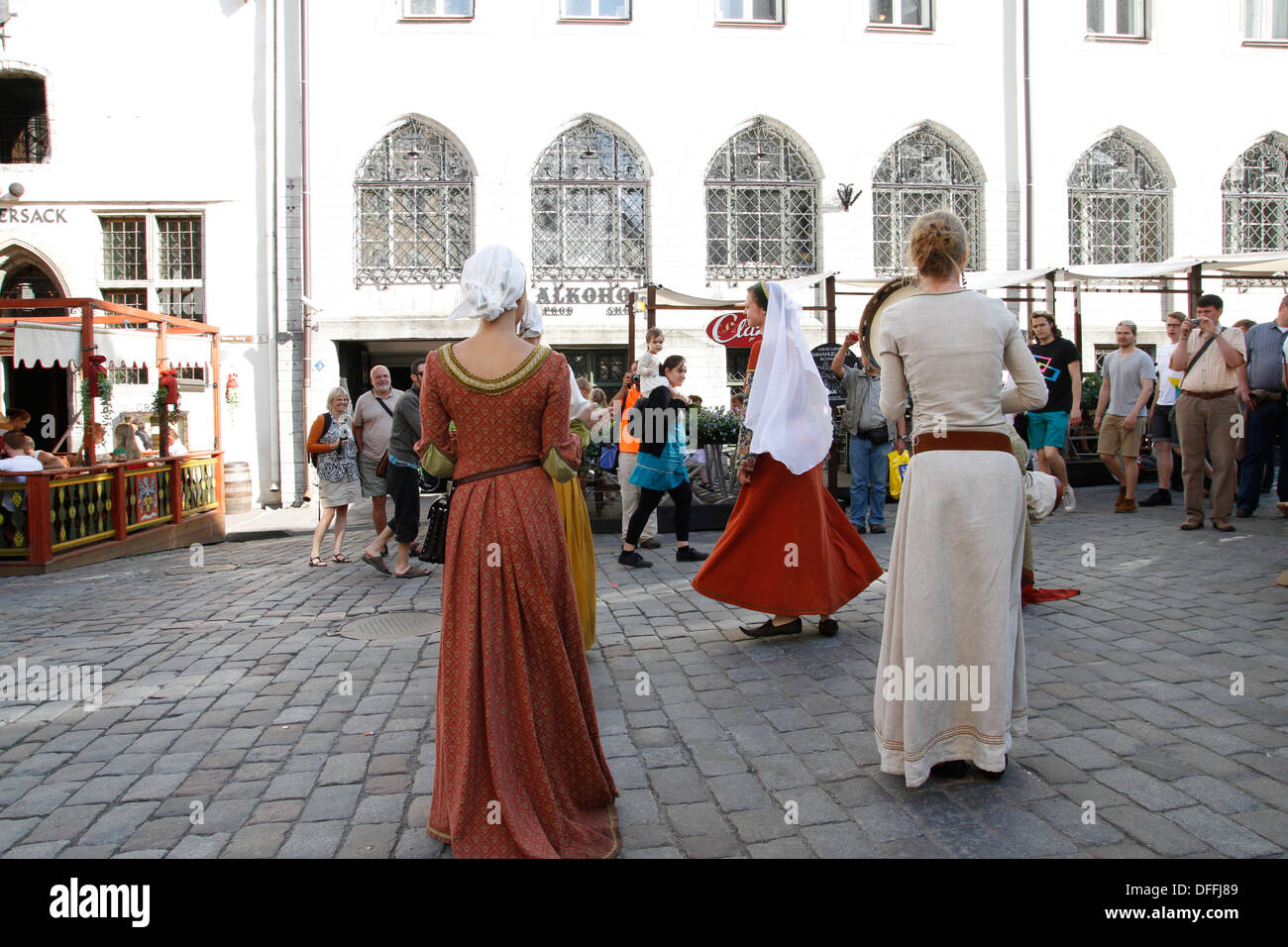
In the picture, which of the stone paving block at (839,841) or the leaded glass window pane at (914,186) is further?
the leaded glass window pane at (914,186)

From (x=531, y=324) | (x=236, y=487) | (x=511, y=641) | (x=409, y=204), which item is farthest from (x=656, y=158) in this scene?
(x=511, y=641)

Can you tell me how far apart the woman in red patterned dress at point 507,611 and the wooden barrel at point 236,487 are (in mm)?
13996

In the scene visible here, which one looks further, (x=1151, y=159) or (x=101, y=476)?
(x=1151, y=159)

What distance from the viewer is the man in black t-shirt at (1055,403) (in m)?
9.31

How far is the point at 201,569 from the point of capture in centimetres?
973

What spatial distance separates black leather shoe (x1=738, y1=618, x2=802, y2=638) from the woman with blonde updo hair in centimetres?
219

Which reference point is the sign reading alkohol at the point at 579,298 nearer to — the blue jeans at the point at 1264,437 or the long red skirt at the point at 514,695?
the blue jeans at the point at 1264,437

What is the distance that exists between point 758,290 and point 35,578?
7.83 metres

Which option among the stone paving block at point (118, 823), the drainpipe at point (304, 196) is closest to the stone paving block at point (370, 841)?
the stone paving block at point (118, 823)

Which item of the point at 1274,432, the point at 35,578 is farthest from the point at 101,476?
the point at 1274,432

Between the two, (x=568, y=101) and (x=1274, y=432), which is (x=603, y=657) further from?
(x=568, y=101)

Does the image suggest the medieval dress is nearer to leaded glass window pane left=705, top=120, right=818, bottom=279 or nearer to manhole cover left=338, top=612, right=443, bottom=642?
manhole cover left=338, top=612, right=443, bottom=642

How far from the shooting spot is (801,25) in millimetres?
17547

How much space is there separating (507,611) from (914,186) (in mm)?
17059
